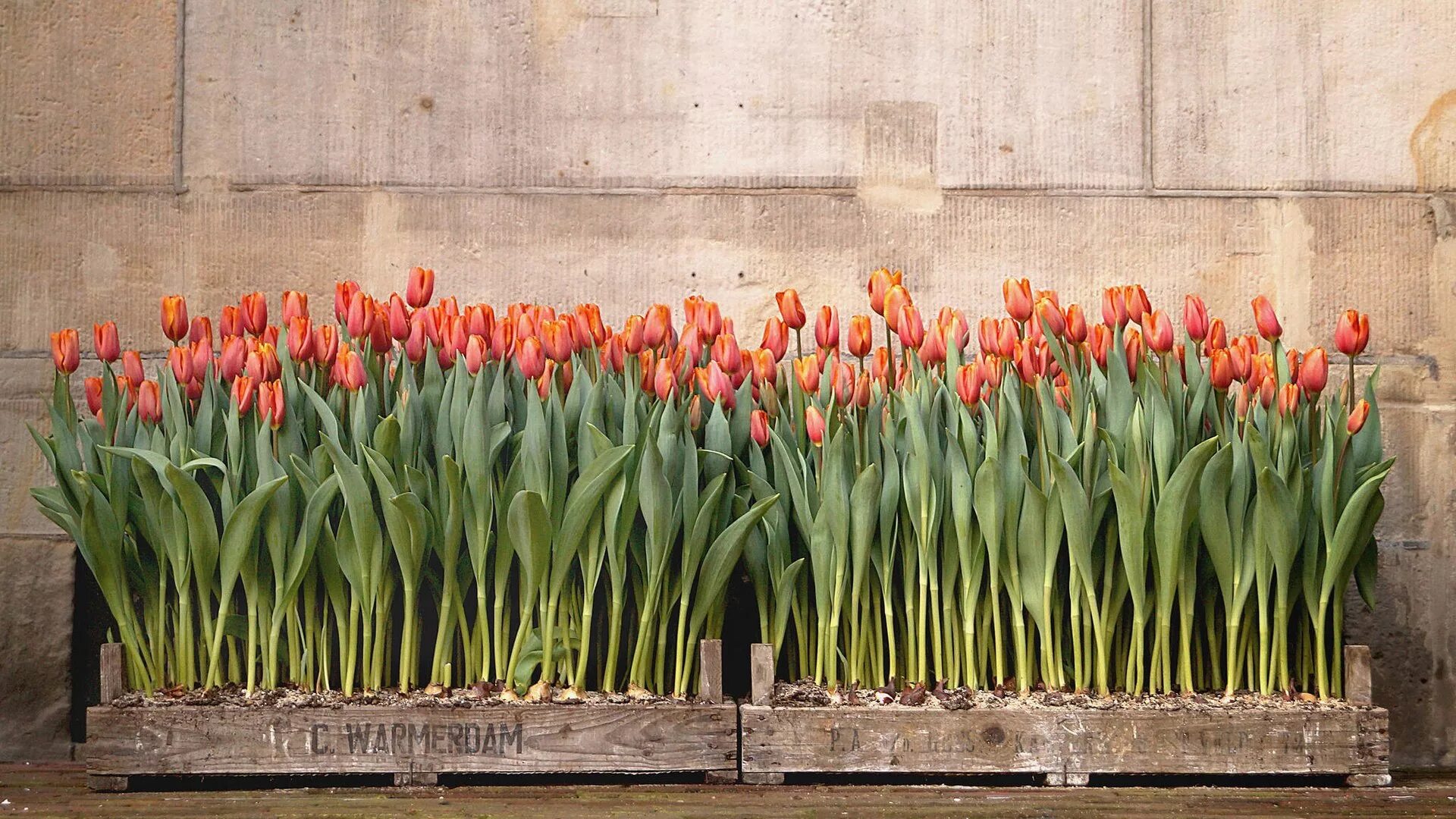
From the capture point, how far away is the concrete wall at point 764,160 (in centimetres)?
318

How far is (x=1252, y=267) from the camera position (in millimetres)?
3238

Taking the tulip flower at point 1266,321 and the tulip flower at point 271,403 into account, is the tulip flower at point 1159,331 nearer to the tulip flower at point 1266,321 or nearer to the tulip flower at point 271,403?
the tulip flower at point 1266,321

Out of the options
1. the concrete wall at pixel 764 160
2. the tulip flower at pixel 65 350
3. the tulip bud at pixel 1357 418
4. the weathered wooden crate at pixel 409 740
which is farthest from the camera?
the concrete wall at pixel 764 160

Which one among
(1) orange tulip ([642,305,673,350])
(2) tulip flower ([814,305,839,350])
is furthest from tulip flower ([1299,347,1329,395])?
(1) orange tulip ([642,305,673,350])

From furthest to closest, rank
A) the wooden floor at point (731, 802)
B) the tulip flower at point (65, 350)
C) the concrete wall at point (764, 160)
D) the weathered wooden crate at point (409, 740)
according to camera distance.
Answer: the concrete wall at point (764, 160), the tulip flower at point (65, 350), the weathered wooden crate at point (409, 740), the wooden floor at point (731, 802)

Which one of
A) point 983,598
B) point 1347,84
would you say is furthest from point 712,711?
point 1347,84

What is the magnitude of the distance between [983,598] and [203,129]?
219cm

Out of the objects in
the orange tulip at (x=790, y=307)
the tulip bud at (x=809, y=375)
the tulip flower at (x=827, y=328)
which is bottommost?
the tulip bud at (x=809, y=375)

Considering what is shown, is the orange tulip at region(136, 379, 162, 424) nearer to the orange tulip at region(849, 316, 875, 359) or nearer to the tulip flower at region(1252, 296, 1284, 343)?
the orange tulip at region(849, 316, 875, 359)

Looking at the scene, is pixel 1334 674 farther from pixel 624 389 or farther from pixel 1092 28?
pixel 1092 28

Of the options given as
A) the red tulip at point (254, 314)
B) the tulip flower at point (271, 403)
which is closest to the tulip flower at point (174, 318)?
the red tulip at point (254, 314)

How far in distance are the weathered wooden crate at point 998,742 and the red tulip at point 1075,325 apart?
69cm

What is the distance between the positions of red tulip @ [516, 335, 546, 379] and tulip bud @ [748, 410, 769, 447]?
0.41m

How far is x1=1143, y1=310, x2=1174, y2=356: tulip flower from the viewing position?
239 cm
